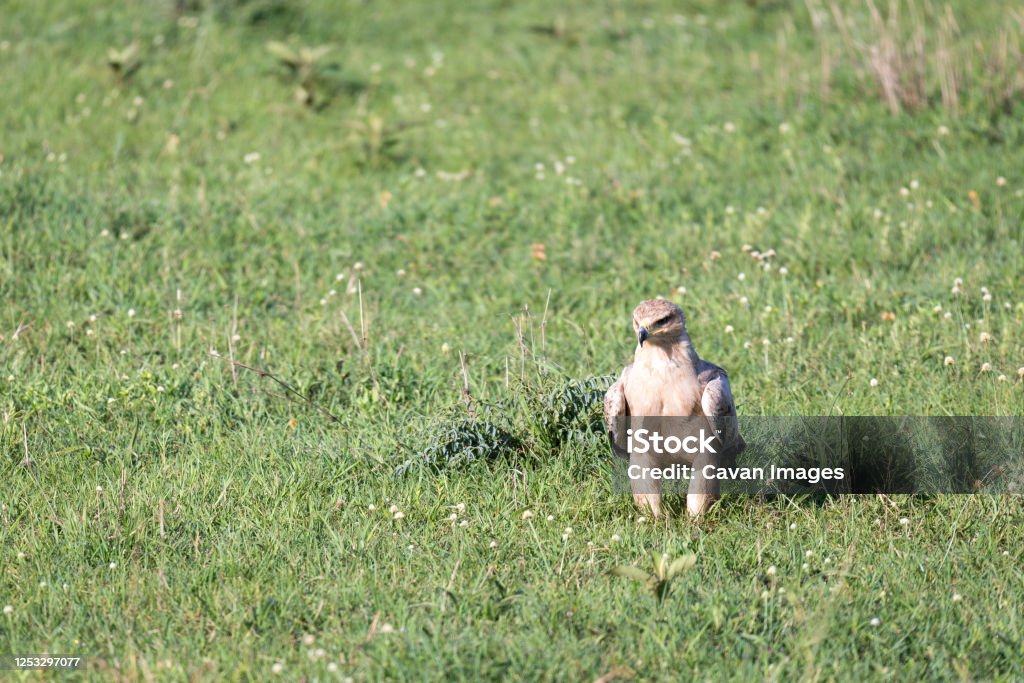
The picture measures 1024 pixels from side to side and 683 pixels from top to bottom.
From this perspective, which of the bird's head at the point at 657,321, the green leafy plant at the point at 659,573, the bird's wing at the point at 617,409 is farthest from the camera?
the bird's wing at the point at 617,409

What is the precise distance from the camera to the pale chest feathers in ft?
15.7

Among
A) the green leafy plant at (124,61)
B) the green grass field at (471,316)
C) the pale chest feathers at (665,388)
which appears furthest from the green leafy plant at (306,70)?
the pale chest feathers at (665,388)

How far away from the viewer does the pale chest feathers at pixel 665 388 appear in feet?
15.7

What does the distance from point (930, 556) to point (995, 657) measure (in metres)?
0.63

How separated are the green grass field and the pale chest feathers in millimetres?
537

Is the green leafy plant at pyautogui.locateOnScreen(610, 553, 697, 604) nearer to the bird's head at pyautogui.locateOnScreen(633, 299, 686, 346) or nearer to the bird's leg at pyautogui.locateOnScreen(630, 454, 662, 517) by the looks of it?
the bird's leg at pyautogui.locateOnScreen(630, 454, 662, 517)

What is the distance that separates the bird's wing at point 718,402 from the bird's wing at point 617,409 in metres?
0.33

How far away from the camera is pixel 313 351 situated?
21.7ft

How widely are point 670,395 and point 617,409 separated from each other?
0.25 m

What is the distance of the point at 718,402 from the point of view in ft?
15.5

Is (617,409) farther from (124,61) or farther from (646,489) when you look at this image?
(124,61)

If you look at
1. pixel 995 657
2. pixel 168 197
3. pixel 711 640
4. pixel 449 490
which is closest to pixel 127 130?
pixel 168 197

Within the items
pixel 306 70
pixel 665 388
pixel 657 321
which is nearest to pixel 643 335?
pixel 657 321

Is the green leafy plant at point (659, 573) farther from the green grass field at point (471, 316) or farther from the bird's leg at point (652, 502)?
the bird's leg at point (652, 502)
